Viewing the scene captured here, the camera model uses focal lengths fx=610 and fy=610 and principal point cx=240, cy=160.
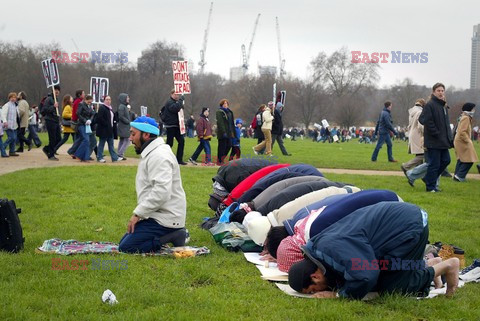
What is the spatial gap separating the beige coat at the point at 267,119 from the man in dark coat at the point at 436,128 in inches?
368

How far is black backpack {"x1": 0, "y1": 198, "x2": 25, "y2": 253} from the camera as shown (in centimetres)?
670

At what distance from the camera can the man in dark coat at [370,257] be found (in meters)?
5.21

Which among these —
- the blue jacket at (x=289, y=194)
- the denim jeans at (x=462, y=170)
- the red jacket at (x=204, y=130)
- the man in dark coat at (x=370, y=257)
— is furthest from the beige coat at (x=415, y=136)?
the man in dark coat at (x=370, y=257)

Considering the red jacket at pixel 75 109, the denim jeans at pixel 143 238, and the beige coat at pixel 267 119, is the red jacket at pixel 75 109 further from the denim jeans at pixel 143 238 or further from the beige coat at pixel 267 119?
the denim jeans at pixel 143 238

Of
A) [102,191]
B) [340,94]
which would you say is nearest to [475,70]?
[340,94]

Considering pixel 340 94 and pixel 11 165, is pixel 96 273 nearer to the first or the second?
pixel 11 165

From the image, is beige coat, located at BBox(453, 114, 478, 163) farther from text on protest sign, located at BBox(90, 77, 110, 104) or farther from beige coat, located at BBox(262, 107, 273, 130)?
text on protest sign, located at BBox(90, 77, 110, 104)

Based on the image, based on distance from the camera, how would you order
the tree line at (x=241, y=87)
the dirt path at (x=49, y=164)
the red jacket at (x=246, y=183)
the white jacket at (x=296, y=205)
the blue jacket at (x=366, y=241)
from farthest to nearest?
the tree line at (x=241, y=87) → the dirt path at (x=49, y=164) → the red jacket at (x=246, y=183) → the white jacket at (x=296, y=205) → the blue jacket at (x=366, y=241)

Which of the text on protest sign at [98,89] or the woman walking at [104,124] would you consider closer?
the woman walking at [104,124]

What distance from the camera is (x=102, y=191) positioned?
11.5 meters

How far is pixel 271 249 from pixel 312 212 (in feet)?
2.37

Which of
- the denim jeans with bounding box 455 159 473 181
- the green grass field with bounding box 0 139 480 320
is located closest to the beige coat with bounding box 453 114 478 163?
the denim jeans with bounding box 455 159 473 181

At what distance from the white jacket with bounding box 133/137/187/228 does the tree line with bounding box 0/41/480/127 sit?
38.8m

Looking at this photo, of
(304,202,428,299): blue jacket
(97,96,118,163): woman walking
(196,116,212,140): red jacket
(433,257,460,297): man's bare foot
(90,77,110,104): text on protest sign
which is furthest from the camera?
(90,77,110,104): text on protest sign
